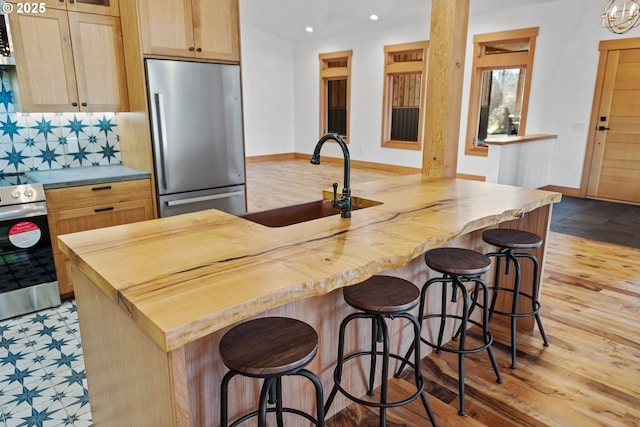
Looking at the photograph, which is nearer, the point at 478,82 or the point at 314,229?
the point at 314,229

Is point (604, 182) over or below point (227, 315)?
below

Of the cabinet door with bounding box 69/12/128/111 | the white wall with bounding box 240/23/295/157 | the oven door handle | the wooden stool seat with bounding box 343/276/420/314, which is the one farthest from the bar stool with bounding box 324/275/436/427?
the white wall with bounding box 240/23/295/157

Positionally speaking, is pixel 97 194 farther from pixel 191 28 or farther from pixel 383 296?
pixel 383 296

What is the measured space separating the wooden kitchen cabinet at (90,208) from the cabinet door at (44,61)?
0.65m

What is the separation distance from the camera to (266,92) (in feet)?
33.6

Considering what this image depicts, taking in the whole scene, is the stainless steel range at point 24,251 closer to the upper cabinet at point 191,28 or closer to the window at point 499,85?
the upper cabinet at point 191,28

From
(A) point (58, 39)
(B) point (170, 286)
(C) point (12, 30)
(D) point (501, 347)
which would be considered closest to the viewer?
(B) point (170, 286)

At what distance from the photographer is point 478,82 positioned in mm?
7402

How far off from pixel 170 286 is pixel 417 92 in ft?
27.1

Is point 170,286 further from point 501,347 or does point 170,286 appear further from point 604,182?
point 604,182

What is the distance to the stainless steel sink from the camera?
2256 millimetres

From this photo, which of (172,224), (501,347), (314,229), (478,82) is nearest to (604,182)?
(478,82)

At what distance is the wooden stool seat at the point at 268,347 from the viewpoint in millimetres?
1229

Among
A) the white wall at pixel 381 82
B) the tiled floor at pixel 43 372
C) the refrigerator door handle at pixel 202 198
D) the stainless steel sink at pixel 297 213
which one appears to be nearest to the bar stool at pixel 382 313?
the stainless steel sink at pixel 297 213
